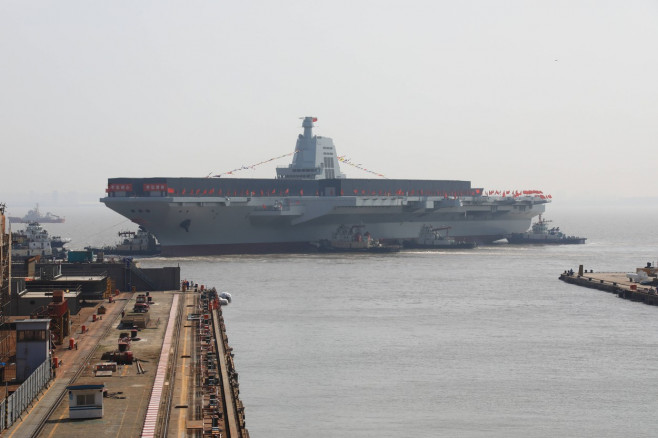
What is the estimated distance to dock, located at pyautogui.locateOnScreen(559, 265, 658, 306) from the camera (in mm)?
55375

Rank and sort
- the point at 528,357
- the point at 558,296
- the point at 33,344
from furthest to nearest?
the point at 558,296 < the point at 528,357 < the point at 33,344

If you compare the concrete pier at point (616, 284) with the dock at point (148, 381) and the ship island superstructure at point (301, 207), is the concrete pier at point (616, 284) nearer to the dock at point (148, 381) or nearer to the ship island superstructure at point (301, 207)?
the ship island superstructure at point (301, 207)

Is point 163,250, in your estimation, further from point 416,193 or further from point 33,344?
point 33,344

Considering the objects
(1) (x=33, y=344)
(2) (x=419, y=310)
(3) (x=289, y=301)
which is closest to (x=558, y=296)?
(2) (x=419, y=310)

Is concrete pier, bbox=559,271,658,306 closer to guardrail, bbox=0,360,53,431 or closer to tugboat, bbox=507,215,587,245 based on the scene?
tugboat, bbox=507,215,587,245

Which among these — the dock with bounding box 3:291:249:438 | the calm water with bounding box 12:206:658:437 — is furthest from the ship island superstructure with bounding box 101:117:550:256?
the dock with bounding box 3:291:249:438

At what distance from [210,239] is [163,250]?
4234 mm

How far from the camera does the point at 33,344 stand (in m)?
27.1

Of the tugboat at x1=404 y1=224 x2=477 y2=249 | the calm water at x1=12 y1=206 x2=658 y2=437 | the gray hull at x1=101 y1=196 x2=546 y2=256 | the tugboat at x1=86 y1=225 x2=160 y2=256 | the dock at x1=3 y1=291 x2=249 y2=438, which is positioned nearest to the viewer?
the dock at x1=3 y1=291 x2=249 y2=438

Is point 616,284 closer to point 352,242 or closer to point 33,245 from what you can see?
point 352,242

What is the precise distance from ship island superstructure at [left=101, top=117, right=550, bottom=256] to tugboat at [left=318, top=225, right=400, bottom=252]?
77 cm

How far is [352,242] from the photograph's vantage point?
89.4 metres

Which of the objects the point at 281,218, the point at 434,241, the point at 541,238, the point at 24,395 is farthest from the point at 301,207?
the point at 24,395

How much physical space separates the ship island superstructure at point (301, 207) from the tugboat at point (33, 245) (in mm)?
5969
